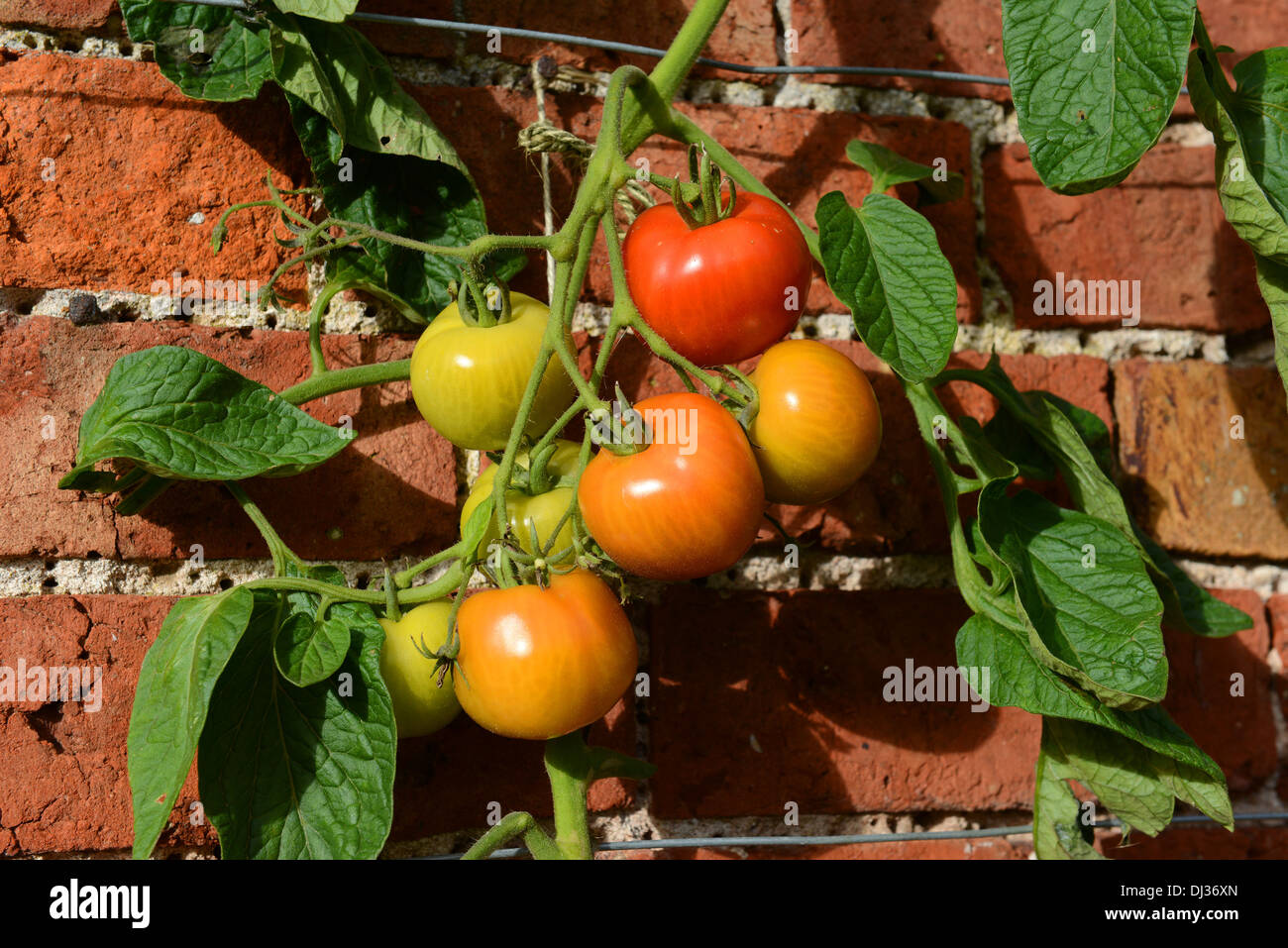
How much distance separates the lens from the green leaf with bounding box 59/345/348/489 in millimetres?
483

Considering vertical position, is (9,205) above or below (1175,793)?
above

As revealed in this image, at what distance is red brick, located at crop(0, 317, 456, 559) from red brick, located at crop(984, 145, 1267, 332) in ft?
→ 1.36

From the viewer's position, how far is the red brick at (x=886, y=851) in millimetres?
618

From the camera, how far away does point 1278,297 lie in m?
→ 0.51

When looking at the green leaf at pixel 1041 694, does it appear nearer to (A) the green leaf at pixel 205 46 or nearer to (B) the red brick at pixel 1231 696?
(B) the red brick at pixel 1231 696

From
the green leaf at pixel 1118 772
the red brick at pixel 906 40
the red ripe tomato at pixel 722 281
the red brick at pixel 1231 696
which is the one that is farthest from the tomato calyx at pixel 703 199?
the red brick at pixel 1231 696

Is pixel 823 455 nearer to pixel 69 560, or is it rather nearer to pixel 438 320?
pixel 438 320

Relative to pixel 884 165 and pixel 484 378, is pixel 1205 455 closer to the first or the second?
pixel 884 165

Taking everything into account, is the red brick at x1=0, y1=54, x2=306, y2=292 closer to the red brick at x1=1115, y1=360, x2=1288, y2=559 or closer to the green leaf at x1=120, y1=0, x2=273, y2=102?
the green leaf at x1=120, y1=0, x2=273, y2=102
